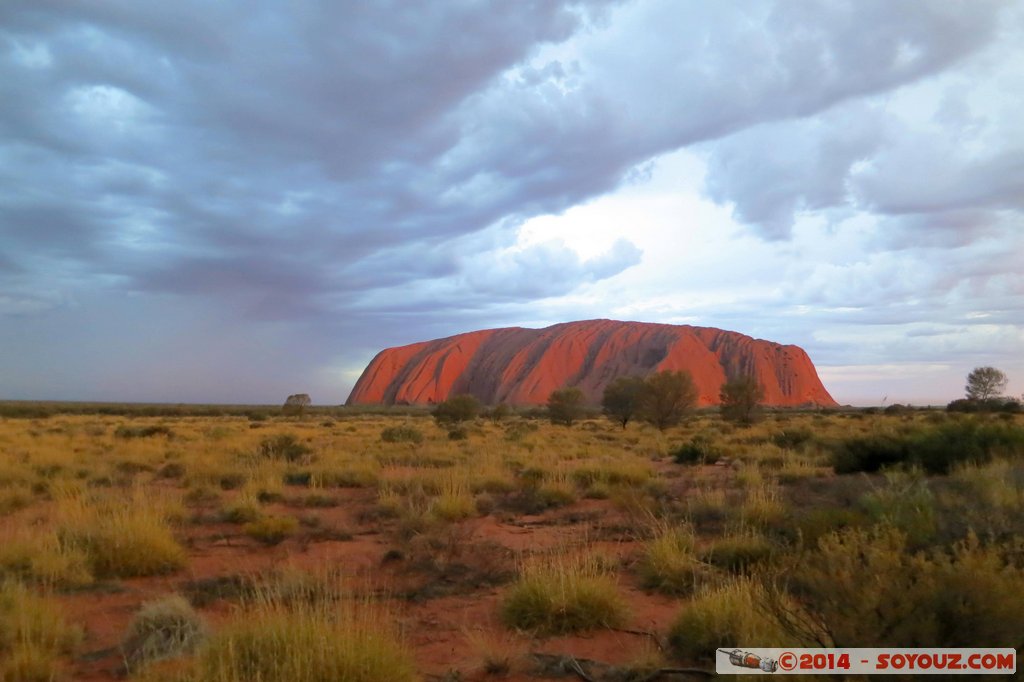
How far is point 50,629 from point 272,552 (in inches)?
130

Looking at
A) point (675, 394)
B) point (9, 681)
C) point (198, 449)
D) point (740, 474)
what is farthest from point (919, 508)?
point (675, 394)

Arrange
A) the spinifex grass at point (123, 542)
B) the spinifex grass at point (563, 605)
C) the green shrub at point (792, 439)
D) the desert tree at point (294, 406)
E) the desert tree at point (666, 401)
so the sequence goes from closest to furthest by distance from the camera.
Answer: the spinifex grass at point (563, 605) < the spinifex grass at point (123, 542) < the green shrub at point (792, 439) < the desert tree at point (666, 401) < the desert tree at point (294, 406)

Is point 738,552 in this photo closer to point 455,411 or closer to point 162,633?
point 162,633

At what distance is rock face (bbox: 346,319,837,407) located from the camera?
319 ft

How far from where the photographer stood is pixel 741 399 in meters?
41.0

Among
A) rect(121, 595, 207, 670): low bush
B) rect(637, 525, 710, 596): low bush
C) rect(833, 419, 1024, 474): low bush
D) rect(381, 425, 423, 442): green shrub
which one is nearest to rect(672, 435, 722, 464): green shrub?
rect(833, 419, 1024, 474): low bush

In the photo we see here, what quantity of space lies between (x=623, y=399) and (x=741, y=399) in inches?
325

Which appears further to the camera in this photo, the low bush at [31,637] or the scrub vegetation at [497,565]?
the low bush at [31,637]

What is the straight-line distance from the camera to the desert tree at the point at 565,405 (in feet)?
140

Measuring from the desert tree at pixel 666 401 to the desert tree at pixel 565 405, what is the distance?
7.06 metres

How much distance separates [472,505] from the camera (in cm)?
1048

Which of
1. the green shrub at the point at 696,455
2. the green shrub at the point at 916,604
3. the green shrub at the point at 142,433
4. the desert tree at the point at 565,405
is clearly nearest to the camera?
the green shrub at the point at 916,604

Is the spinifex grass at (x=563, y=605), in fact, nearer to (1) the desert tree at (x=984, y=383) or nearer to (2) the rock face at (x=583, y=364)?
(1) the desert tree at (x=984, y=383)

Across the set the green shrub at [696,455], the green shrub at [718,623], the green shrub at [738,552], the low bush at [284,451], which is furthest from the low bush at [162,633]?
the green shrub at [696,455]
